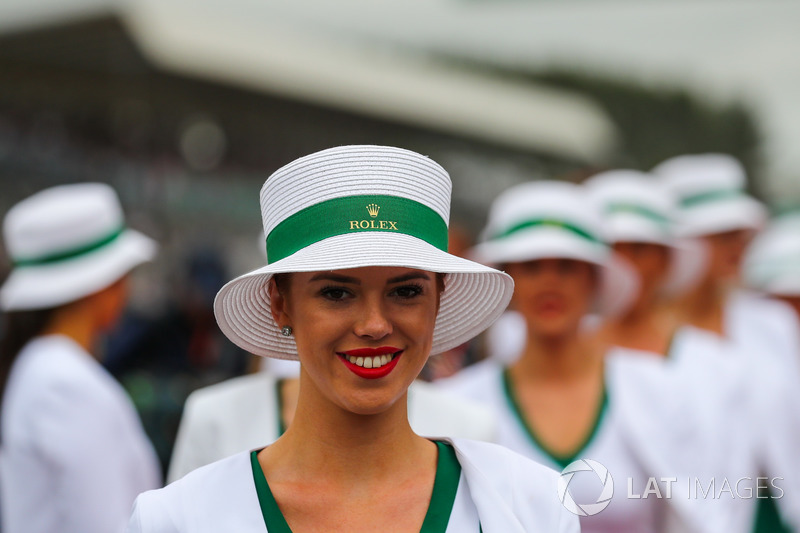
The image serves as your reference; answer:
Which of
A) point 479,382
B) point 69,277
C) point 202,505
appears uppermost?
point 202,505

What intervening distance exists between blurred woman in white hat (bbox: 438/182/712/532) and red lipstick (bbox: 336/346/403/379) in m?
1.77

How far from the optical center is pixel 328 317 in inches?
81.0

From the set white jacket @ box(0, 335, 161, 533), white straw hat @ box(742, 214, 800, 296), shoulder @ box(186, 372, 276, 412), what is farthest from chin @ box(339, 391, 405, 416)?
white straw hat @ box(742, 214, 800, 296)

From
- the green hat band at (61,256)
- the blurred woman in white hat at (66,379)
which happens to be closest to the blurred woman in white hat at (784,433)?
the blurred woman in white hat at (66,379)

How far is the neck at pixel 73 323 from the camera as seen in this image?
4.05m

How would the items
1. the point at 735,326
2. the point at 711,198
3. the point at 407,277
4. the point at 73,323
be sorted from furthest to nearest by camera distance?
the point at 711,198 < the point at 735,326 < the point at 73,323 < the point at 407,277

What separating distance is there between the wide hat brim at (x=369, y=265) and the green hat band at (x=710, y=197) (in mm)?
4587

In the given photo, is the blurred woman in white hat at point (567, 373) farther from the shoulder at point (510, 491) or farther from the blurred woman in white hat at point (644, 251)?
the shoulder at point (510, 491)

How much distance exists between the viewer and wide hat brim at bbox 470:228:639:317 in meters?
4.20

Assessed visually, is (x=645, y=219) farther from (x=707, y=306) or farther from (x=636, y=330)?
(x=707, y=306)

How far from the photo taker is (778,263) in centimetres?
688

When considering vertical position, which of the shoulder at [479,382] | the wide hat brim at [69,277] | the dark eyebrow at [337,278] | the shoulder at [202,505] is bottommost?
the shoulder at [479,382]

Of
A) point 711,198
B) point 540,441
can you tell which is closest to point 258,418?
point 540,441

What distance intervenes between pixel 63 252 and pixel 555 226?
2.00 metres
